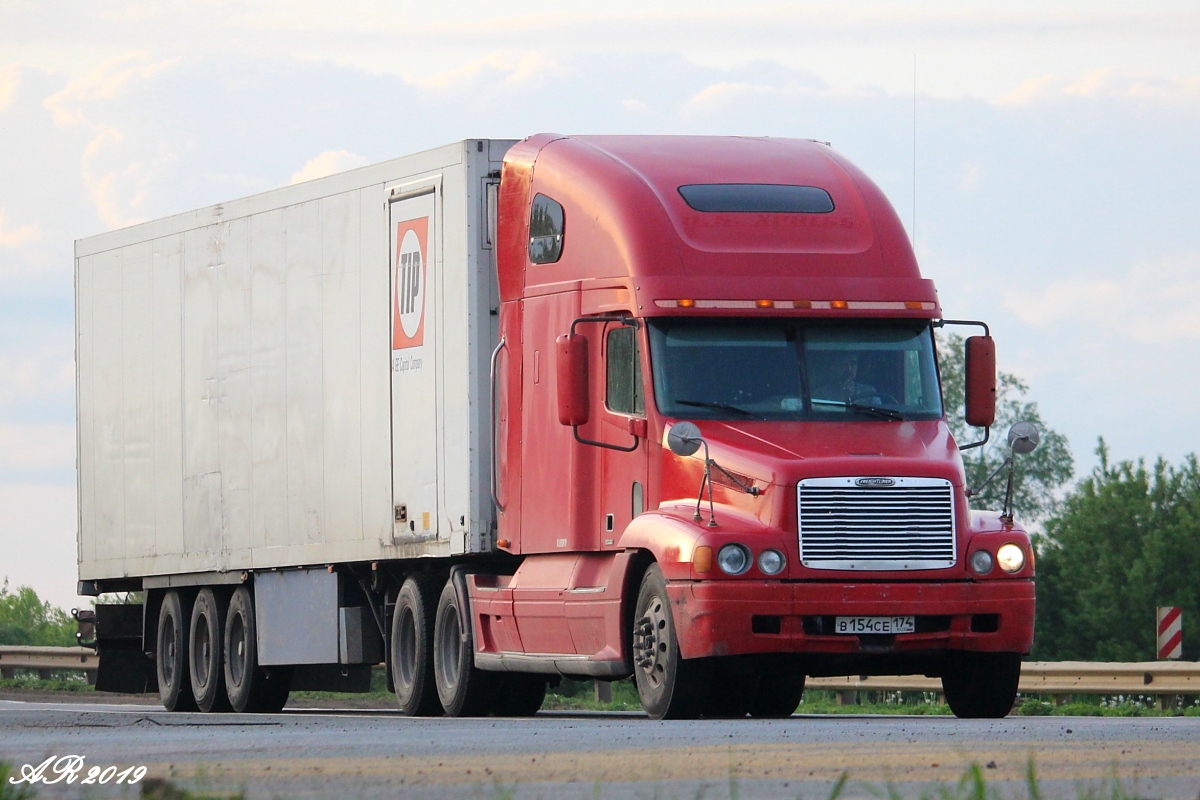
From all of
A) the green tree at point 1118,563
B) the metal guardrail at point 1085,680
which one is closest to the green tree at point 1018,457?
the green tree at point 1118,563

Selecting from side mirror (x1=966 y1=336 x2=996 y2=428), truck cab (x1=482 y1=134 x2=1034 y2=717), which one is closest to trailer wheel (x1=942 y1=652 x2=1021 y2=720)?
truck cab (x1=482 y1=134 x2=1034 y2=717)

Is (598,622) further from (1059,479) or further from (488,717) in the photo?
(1059,479)

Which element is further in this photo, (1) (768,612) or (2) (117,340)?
(2) (117,340)

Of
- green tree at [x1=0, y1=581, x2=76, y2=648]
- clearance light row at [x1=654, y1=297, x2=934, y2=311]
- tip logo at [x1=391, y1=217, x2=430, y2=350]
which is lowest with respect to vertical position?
green tree at [x1=0, y1=581, x2=76, y2=648]

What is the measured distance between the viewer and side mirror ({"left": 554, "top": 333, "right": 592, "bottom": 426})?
15648mm

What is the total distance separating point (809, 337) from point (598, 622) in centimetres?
226

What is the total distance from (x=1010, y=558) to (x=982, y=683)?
1032mm

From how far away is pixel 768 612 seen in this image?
1460 cm

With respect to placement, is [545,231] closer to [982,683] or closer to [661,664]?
[661,664]

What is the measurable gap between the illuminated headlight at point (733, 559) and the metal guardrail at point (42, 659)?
21.7 meters

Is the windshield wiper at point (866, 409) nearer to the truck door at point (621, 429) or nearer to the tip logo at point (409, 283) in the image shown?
the truck door at point (621, 429)

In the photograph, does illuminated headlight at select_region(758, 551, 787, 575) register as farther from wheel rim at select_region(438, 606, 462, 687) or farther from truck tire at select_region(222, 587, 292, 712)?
truck tire at select_region(222, 587, 292, 712)

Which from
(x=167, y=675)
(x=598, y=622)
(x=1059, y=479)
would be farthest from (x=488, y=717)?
(x=1059, y=479)

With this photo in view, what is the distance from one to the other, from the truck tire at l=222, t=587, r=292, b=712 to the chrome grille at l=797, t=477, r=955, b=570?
7.96 metres
